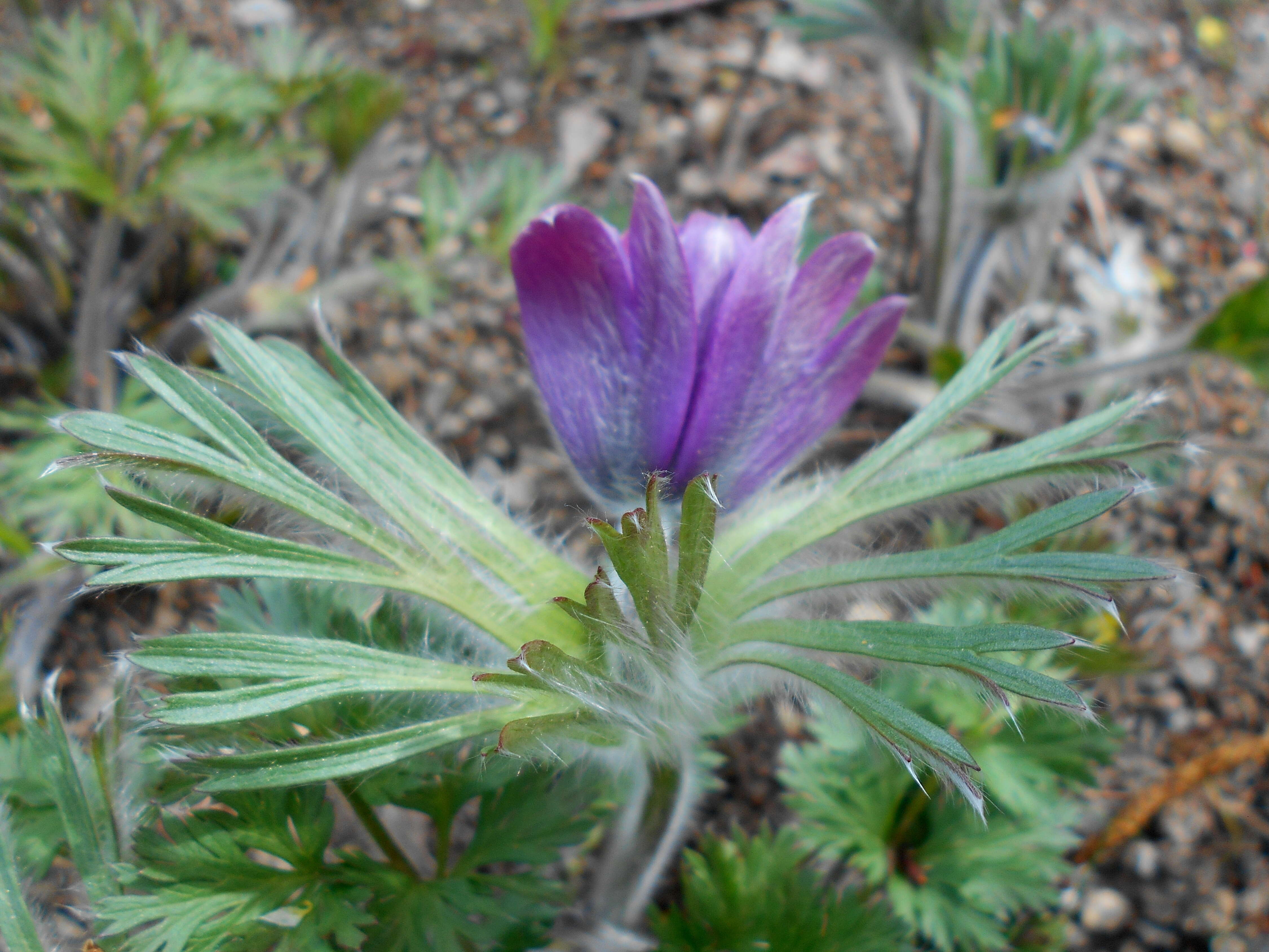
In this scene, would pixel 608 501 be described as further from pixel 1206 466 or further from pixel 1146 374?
pixel 1206 466

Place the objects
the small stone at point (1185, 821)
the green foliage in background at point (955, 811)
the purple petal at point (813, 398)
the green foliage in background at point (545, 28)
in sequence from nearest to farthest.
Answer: the purple petal at point (813, 398)
the green foliage in background at point (955, 811)
the small stone at point (1185, 821)
the green foliage in background at point (545, 28)

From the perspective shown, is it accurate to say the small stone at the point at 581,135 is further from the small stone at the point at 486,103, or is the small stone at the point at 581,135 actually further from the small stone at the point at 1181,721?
the small stone at the point at 1181,721

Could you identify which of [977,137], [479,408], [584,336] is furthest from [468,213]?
[584,336]

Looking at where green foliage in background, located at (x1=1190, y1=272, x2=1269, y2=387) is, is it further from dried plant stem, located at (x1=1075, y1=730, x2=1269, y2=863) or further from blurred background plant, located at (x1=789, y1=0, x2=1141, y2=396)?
dried plant stem, located at (x1=1075, y1=730, x2=1269, y2=863)

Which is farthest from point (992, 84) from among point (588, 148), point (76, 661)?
point (76, 661)

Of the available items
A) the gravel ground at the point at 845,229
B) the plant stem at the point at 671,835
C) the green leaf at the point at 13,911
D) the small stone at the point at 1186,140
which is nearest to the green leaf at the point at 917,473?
the plant stem at the point at 671,835

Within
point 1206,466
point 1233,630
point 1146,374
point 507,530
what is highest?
point 507,530

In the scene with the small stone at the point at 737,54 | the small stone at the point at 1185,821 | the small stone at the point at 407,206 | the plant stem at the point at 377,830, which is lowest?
the small stone at the point at 1185,821
